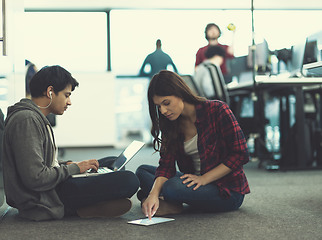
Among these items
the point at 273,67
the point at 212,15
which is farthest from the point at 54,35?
the point at 273,67

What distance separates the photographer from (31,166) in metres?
1.59

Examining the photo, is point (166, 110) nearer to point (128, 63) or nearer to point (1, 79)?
point (1, 79)

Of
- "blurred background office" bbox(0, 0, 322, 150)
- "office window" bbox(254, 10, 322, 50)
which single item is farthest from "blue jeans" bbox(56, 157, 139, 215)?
"office window" bbox(254, 10, 322, 50)

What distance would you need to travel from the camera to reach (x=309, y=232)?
5.04 ft

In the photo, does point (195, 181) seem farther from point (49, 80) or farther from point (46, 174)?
point (49, 80)

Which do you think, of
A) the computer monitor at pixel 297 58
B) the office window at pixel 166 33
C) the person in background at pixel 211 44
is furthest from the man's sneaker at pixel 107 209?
the office window at pixel 166 33

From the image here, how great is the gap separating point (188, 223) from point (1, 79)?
951 mm

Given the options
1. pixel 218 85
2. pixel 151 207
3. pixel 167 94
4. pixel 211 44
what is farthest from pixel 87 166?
pixel 211 44

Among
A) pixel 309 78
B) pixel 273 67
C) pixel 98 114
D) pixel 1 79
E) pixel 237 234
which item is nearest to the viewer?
pixel 237 234

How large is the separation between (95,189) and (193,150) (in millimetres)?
442

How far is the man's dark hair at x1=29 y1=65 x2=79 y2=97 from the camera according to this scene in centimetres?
174

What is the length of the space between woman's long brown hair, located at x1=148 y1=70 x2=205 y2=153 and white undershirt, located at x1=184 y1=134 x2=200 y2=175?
0.05 m

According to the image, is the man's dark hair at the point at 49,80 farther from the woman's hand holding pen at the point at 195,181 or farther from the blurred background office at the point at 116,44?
the blurred background office at the point at 116,44

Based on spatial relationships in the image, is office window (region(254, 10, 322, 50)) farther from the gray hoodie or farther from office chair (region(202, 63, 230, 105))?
the gray hoodie
